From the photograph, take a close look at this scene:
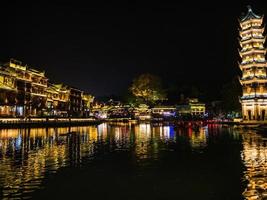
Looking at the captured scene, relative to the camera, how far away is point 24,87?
76.2m

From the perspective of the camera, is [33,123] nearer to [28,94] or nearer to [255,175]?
[28,94]

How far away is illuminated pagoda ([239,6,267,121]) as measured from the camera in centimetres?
6731

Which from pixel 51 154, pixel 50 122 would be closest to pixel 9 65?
pixel 50 122

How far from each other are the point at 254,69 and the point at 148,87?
4222 cm

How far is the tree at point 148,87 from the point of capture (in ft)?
339

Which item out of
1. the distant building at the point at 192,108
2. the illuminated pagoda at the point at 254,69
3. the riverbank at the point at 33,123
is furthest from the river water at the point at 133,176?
the distant building at the point at 192,108

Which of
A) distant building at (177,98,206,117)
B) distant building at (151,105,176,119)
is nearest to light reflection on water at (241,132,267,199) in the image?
distant building at (151,105,176,119)

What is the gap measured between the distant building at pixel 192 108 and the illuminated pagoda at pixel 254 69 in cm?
6097

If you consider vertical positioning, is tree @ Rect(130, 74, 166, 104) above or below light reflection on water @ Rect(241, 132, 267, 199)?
above

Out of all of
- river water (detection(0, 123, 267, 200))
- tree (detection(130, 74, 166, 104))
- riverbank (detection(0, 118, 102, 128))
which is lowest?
river water (detection(0, 123, 267, 200))

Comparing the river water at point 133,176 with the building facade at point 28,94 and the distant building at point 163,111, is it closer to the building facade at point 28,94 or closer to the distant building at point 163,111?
the building facade at point 28,94

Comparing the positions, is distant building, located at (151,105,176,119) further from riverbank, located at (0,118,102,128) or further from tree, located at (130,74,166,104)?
riverbank, located at (0,118,102,128)

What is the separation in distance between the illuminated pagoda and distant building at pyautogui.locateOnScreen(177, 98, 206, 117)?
6097 cm

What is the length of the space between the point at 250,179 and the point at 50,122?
56.0 metres
